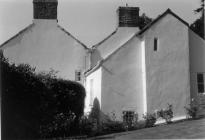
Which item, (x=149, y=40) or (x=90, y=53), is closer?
(x=149, y=40)

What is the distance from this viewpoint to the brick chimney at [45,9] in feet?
95.3

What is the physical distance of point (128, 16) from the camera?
96.6ft

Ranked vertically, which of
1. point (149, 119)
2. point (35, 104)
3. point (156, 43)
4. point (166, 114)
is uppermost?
point (156, 43)

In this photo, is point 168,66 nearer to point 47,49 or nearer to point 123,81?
point 123,81

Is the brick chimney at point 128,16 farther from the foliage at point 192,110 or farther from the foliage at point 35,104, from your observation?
the foliage at point 35,104

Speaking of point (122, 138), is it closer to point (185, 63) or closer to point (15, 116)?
point (15, 116)

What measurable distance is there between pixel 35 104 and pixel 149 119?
9601 mm

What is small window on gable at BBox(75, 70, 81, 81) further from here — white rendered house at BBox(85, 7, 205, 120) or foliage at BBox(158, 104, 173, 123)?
foliage at BBox(158, 104, 173, 123)

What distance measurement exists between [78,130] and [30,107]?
637 cm

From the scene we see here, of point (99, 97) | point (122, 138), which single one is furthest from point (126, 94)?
point (122, 138)

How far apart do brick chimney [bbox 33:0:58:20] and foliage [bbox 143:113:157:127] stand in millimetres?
10072

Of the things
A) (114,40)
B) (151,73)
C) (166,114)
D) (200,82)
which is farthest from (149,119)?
(114,40)

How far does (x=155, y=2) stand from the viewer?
44.5 ft

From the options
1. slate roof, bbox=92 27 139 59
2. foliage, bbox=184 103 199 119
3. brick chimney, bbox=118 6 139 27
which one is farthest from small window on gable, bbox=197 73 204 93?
brick chimney, bbox=118 6 139 27
